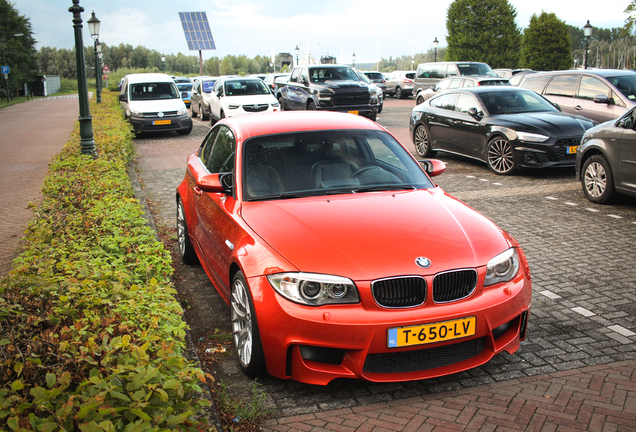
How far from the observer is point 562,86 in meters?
13.7

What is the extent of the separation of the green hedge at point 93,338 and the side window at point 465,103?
8353mm

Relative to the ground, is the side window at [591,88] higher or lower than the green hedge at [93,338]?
higher

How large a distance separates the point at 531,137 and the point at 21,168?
36.8ft

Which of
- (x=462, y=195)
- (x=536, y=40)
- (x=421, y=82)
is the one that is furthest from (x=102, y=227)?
(x=536, y=40)

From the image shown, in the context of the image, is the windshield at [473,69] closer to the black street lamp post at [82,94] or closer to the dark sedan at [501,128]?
the dark sedan at [501,128]

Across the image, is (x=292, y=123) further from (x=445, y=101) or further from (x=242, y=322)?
(x=445, y=101)

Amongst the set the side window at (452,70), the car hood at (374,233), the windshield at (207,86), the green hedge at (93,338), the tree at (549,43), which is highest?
the tree at (549,43)

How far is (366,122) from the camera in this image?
540cm

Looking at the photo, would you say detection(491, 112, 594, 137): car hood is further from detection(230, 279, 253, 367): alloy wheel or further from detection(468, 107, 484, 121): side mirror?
detection(230, 279, 253, 367): alloy wheel

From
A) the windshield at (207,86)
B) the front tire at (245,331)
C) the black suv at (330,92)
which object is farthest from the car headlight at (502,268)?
the windshield at (207,86)

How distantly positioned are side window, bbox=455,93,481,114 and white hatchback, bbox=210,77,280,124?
8.74 meters

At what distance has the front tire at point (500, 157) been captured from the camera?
10.9 m

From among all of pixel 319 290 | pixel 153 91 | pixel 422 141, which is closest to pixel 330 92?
pixel 153 91

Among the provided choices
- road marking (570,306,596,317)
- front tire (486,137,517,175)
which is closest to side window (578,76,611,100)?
front tire (486,137,517,175)
